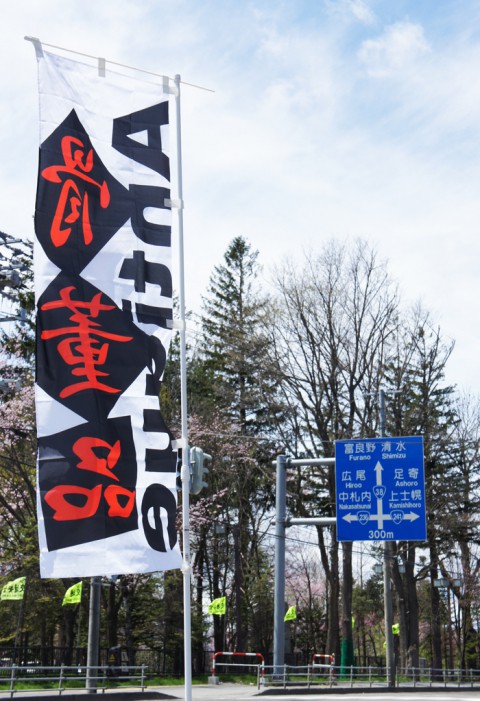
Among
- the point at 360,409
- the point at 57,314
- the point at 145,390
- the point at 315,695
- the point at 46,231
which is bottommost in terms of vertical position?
the point at 315,695

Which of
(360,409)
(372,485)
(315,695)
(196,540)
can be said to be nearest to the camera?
(372,485)

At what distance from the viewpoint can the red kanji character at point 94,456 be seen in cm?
816

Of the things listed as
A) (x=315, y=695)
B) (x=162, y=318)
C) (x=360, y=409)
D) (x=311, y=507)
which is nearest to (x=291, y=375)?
(x=360, y=409)

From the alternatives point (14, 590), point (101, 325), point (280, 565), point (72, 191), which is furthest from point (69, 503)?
point (14, 590)

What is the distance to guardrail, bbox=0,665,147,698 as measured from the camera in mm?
20078

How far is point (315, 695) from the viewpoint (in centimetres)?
2625

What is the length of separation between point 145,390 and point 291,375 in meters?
28.8

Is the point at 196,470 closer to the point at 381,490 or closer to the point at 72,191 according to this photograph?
the point at 72,191

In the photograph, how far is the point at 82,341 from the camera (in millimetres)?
8359

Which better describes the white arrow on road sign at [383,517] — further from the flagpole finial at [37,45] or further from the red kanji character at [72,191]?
the flagpole finial at [37,45]

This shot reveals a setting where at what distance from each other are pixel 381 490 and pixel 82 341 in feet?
52.7

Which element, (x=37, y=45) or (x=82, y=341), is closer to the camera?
(x=82, y=341)

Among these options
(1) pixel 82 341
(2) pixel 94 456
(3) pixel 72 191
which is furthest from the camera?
(3) pixel 72 191

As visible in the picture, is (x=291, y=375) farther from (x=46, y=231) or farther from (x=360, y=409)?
(x=46, y=231)
